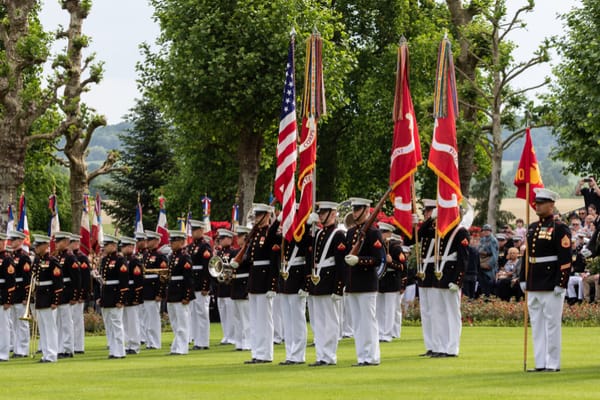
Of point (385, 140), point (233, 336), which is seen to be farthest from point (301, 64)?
point (385, 140)

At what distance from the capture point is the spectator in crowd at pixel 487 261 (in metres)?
29.8

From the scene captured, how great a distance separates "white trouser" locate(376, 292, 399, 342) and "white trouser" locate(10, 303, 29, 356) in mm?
6601

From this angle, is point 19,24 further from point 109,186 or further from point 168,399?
point 109,186

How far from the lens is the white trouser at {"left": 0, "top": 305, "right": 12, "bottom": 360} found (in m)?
22.7

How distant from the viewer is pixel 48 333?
21375 millimetres

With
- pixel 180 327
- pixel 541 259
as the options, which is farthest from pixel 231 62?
pixel 541 259

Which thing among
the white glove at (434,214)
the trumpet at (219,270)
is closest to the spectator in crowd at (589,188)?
the white glove at (434,214)

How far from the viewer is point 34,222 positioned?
210 ft

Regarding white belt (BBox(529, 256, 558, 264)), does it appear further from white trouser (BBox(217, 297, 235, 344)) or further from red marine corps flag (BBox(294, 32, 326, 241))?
white trouser (BBox(217, 297, 235, 344))

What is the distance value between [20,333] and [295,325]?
774 centimetres

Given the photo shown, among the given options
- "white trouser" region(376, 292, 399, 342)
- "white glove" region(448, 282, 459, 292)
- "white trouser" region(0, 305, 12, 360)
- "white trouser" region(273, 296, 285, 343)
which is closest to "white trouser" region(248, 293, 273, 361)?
"white glove" region(448, 282, 459, 292)

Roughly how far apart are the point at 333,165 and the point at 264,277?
36.4 meters

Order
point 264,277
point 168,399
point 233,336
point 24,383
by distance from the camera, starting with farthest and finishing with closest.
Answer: point 233,336 → point 264,277 → point 24,383 → point 168,399

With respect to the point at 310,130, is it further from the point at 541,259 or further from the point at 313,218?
the point at 541,259
